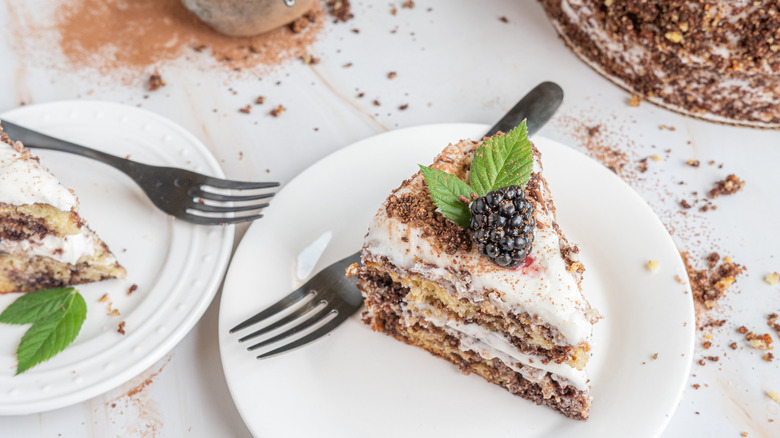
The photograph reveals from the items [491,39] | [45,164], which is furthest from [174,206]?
[491,39]

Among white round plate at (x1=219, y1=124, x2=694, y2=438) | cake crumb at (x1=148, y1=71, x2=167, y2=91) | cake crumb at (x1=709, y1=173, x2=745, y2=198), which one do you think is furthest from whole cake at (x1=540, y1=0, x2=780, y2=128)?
cake crumb at (x1=148, y1=71, x2=167, y2=91)

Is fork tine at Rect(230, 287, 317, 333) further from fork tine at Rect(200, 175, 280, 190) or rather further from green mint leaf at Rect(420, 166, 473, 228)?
green mint leaf at Rect(420, 166, 473, 228)

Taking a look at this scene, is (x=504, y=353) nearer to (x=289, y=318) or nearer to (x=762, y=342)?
(x=289, y=318)

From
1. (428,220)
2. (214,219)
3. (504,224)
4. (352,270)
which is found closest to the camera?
(504,224)

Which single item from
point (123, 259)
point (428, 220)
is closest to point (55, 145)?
point (123, 259)

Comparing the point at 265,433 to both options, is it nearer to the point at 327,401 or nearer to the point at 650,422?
the point at 327,401
